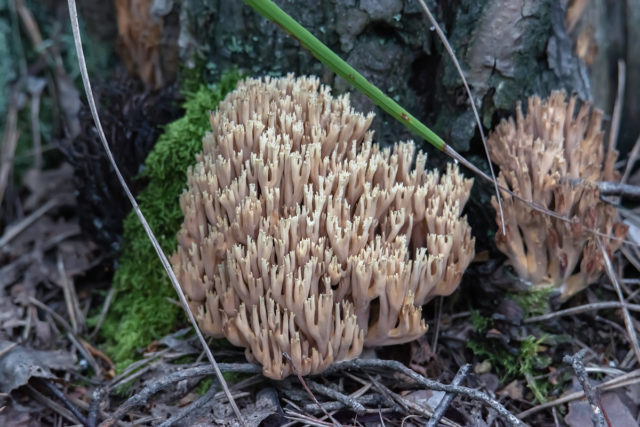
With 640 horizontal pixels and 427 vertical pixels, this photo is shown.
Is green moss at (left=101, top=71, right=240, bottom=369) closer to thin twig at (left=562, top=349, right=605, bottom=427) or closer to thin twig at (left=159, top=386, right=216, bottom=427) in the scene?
thin twig at (left=159, top=386, right=216, bottom=427)

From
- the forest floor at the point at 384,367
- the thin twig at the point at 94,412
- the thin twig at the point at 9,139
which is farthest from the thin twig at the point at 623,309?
the thin twig at the point at 9,139

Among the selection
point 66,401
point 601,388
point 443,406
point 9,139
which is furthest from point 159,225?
point 601,388

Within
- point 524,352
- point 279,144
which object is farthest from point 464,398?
point 279,144

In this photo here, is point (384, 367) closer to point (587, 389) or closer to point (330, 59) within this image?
point (587, 389)

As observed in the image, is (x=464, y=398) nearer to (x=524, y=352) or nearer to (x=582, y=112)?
(x=524, y=352)

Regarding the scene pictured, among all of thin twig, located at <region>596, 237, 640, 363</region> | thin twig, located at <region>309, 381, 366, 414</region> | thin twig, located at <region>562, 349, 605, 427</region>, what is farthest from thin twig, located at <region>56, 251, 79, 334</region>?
thin twig, located at <region>596, 237, 640, 363</region>

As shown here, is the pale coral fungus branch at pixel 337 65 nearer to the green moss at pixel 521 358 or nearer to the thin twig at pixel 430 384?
the green moss at pixel 521 358

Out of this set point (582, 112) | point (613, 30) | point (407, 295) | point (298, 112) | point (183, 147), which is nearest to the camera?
point (407, 295)
